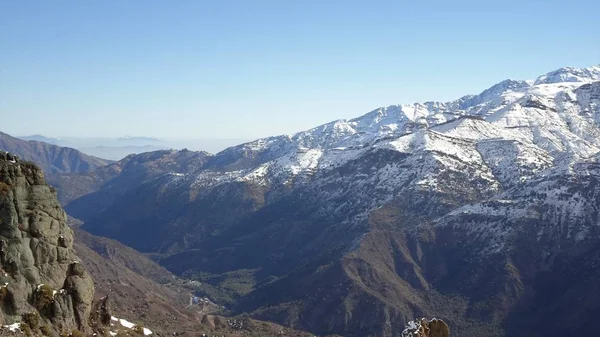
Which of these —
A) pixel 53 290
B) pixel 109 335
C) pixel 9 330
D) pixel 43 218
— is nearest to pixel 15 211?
pixel 43 218

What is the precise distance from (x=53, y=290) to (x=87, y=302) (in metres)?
6.47

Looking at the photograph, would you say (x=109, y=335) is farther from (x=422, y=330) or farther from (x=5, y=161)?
(x=422, y=330)

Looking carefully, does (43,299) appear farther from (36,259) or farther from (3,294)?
(36,259)

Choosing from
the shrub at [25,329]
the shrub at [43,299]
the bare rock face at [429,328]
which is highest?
the shrub at [43,299]

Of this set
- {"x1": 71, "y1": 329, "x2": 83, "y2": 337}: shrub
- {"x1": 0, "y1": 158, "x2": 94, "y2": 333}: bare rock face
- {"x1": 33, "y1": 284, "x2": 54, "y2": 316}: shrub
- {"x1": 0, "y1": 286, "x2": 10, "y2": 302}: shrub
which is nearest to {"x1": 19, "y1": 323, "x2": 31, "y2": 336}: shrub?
{"x1": 0, "y1": 158, "x2": 94, "y2": 333}: bare rock face

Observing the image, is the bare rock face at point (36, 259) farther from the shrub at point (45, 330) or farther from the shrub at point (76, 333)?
the shrub at point (45, 330)

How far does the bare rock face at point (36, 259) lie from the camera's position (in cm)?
7744

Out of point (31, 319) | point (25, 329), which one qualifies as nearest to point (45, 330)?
point (31, 319)

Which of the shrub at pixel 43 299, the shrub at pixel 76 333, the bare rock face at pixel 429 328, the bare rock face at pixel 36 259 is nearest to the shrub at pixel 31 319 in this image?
the bare rock face at pixel 36 259

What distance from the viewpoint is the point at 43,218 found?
86.2 metres

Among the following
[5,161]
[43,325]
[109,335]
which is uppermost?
[5,161]

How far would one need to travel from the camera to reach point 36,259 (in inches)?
3241

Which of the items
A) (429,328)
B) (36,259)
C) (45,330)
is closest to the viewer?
(45,330)

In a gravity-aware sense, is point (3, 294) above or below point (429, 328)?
above
